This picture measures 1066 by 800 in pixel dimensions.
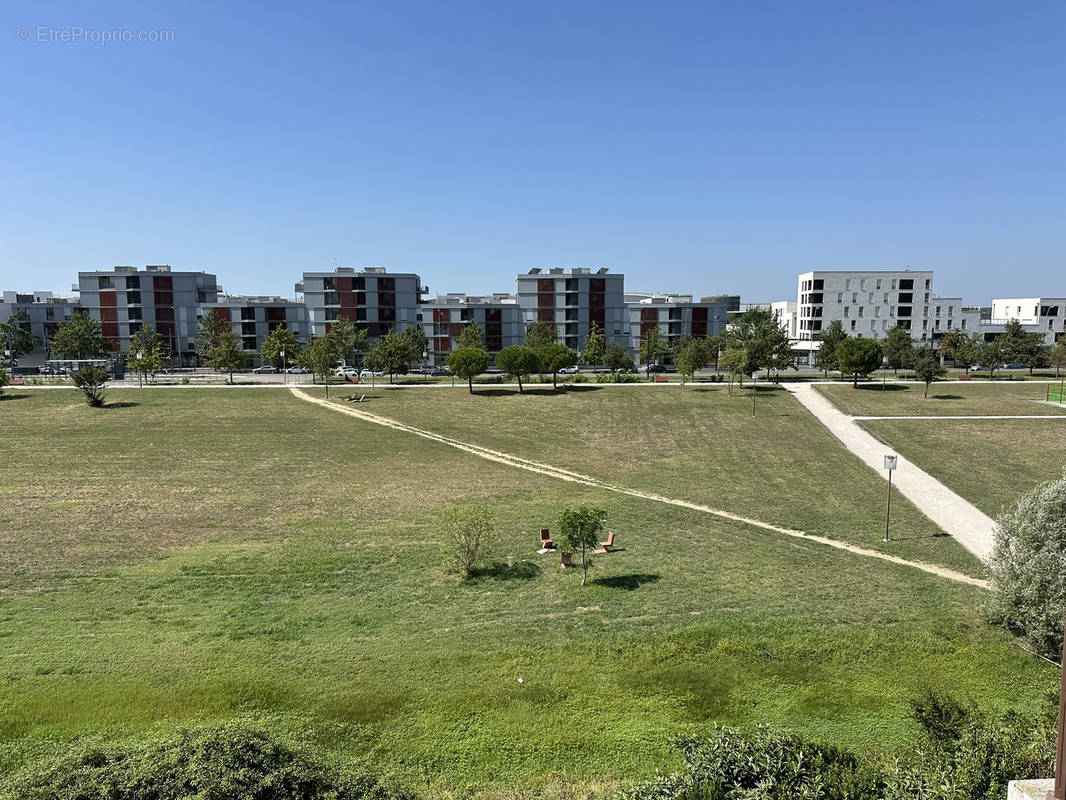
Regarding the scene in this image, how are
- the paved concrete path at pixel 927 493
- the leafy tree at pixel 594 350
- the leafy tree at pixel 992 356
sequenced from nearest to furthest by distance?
the paved concrete path at pixel 927 493, the leafy tree at pixel 992 356, the leafy tree at pixel 594 350

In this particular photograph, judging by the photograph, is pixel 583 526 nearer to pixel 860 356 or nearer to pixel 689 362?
pixel 689 362

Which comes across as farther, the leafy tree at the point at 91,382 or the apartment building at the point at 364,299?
the apartment building at the point at 364,299

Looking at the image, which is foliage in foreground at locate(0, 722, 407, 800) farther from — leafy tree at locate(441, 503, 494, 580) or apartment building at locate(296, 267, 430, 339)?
apartment building at locate(296, 267, 430, 339)

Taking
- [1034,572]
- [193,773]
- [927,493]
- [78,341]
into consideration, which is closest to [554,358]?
[927,493]

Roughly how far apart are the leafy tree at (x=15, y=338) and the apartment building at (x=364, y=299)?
42682 mm

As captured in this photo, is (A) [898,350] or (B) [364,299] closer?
(A) [898,350]

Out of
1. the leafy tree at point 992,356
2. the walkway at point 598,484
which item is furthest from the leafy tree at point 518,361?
the leafy tree at point 992,356

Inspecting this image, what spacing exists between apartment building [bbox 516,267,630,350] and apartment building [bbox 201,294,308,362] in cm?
3977

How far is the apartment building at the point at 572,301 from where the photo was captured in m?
111

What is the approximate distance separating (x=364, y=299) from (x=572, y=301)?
35.4m

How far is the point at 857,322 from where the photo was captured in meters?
115

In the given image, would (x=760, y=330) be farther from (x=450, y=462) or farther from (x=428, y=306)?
(x=428, y=306)

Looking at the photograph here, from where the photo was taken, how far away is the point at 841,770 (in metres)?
8.88

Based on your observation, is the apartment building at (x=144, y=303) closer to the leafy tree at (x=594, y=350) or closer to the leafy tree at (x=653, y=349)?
the leafy tree at (x=594, y=350)
